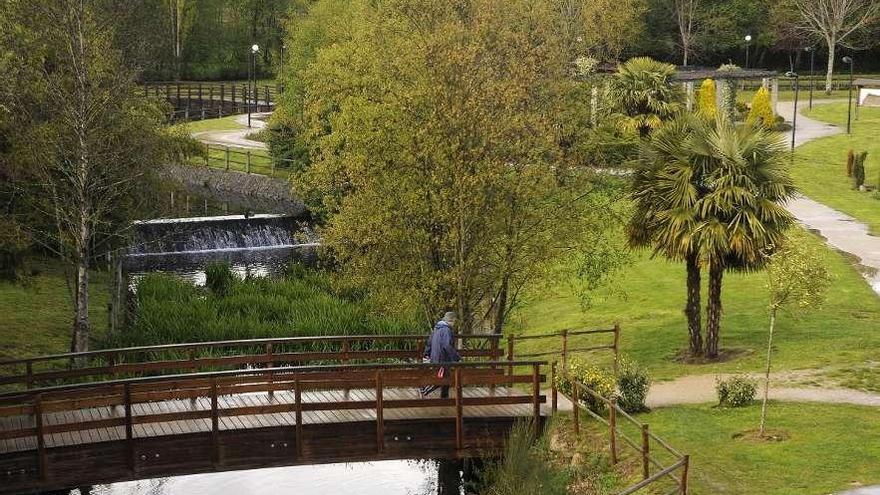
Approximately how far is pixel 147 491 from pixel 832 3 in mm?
84317

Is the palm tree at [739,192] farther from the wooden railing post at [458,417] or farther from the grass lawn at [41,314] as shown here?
the grass lawn at [41,314]

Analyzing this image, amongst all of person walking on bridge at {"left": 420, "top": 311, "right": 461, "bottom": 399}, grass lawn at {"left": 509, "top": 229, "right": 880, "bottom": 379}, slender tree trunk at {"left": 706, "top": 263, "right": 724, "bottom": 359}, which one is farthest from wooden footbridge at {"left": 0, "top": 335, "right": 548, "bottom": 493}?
grass lawn at {"left": 509, "top": 229, "right": 880, "bottom": 379}

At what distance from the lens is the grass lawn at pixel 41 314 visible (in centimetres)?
3328

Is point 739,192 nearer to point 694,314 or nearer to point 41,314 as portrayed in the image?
point 694,314

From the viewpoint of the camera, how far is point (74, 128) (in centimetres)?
2927

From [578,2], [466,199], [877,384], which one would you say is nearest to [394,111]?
[466,199]

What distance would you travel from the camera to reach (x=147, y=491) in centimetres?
2383

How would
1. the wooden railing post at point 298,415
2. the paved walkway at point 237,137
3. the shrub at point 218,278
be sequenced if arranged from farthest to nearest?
1. the paved walkway at point 237,137
2. the shrub at point 218,278
3. the wooden railing post at point 298,415

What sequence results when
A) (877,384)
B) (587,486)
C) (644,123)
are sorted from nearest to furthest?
(587,486), (877,384), (644,123)

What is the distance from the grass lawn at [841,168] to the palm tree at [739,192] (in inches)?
779

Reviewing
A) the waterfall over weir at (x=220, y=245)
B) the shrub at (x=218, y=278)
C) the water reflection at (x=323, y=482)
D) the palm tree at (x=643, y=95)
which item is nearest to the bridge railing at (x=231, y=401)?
the water reflection at (x=323, y=482)

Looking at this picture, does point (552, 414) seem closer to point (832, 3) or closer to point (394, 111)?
point (394, 111)

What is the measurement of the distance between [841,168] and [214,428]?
4875cm

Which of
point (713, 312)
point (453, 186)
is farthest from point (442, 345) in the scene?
point (713, 312)
